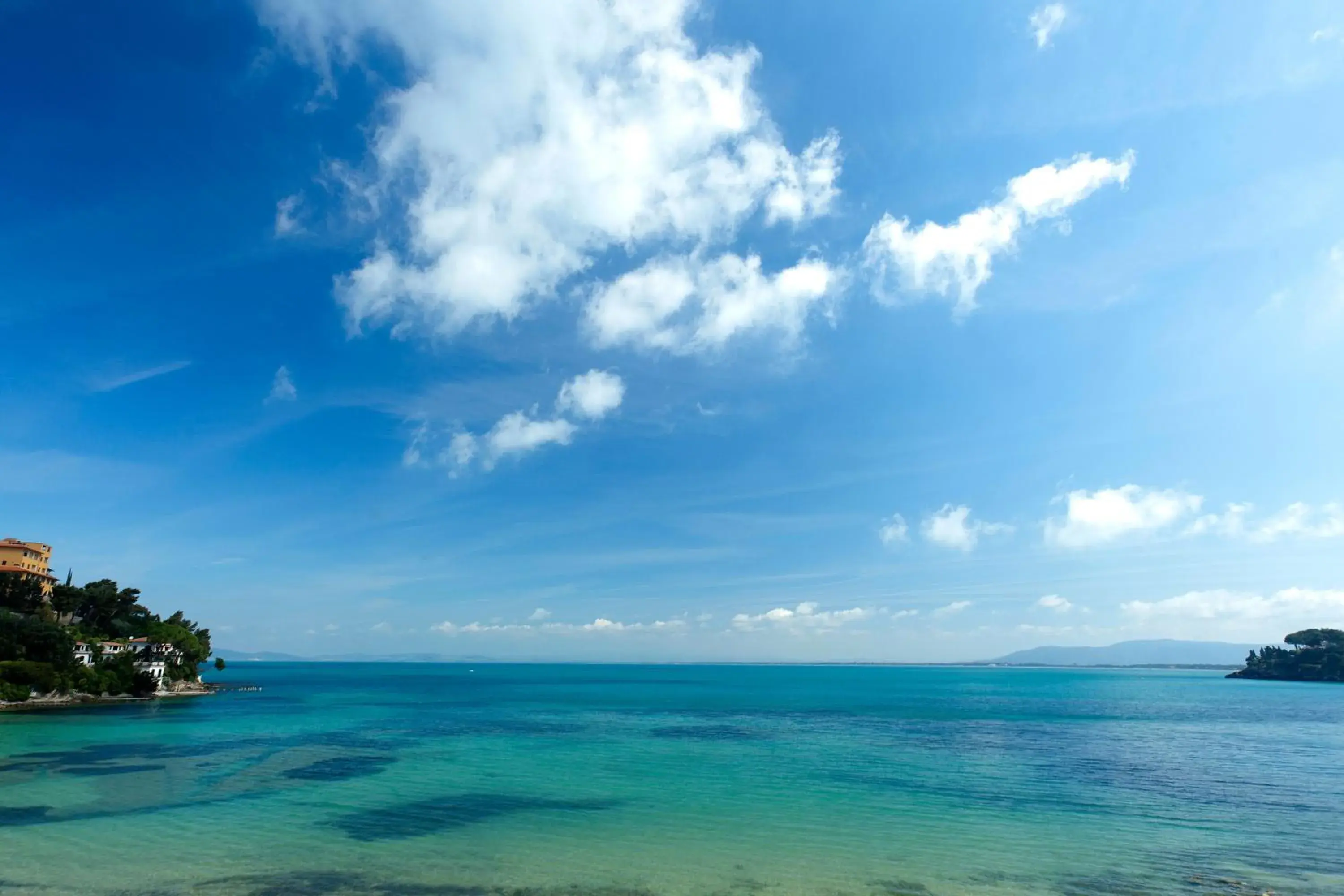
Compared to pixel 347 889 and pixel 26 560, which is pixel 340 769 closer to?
pixel 347 889

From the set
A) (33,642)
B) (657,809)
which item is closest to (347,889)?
(657,809)

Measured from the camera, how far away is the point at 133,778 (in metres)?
33.6

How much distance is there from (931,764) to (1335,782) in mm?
20802

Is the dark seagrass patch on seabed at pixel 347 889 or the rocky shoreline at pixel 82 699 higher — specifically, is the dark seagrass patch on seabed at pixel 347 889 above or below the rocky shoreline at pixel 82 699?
above

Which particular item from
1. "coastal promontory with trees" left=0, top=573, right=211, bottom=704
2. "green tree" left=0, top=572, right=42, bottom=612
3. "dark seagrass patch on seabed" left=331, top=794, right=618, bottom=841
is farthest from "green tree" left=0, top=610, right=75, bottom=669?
"dark seagrass patch on seabed" left=331, top=794, right=618, bottom=841

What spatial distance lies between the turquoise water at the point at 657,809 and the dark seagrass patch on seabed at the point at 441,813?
0.63ft

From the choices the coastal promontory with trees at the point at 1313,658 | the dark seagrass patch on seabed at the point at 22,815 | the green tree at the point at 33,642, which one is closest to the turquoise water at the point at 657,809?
the dark seagrass patch on seabed at the point at 22,815

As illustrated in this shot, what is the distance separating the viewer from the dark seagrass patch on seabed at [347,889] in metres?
18.3

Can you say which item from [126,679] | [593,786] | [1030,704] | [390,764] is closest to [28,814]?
[390,764]

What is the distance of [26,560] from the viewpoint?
105 meters

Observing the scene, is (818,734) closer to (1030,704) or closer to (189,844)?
(189,844)

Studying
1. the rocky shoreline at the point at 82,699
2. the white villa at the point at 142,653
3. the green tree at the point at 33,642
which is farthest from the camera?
the white villa at the point at 142,653

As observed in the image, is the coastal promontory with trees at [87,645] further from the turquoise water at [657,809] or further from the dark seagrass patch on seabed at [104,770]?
the dark seagrass patch on seabed at [104,770]

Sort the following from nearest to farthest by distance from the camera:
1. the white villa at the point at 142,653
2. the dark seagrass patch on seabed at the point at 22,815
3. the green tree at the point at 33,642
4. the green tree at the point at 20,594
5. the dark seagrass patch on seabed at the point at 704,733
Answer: the dark seagrass patch on seabed at the point at 22,815 < the dark seagrass patch on seabed at the point at 704,733 < the green tree at the point at 33,642 < the white villa at the point at 142,653 < the green tree at the point at 20,594
